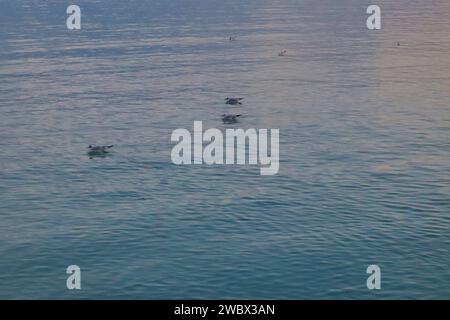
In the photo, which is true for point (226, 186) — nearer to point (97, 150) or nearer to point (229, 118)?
point (97, 150)

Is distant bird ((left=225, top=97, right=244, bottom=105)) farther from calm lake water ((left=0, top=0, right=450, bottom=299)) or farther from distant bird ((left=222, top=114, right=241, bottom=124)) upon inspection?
distant bird ((left=222, top=114, right=241, bottom=124))

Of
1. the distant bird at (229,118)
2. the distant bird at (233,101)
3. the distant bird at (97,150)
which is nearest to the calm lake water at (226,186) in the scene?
the distant bird at (97,150)

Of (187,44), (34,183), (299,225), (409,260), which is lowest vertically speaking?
(409,260)

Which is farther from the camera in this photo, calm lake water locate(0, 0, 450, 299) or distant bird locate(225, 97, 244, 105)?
distant bird locate(225, 97, 244, 105)

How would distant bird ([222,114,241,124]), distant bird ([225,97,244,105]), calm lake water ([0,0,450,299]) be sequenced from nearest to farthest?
calm lake water ([0,0,450,299]) < distant bird ([222,114,241,124]) < distant bird ([225,97,244,105])

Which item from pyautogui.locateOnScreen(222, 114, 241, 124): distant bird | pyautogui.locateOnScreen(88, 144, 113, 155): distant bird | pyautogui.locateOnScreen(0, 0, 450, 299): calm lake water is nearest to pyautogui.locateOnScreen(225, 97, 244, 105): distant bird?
pyautogui.locateOnScreen(0, 0, 450, 299): calm lake water

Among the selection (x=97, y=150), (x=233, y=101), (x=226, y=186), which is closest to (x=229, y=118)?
(x=233, y=101)

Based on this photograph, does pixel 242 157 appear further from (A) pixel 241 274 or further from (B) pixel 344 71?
(B) pixel 344 71

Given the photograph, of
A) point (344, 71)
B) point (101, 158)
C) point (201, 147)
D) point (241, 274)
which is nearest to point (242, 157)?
point (201, 147)
